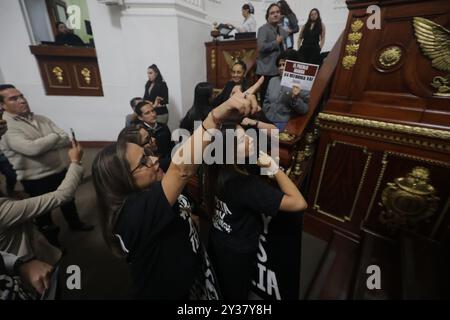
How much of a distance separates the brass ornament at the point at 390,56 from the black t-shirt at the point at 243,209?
1249 mm

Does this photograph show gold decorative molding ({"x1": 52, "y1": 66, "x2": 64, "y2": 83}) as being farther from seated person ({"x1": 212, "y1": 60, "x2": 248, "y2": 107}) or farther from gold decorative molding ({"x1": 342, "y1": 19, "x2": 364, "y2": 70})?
gold decorative molding ({"x1": 342, "y1": 19, "x2": 364, "y2": 70})

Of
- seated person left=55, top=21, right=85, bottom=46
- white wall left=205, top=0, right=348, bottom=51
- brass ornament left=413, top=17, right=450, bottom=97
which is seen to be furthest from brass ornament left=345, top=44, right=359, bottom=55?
seated person left=55, top=21, right=85, bottom=46

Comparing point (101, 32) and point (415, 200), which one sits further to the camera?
point (101, 32)

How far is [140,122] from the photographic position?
2.45m

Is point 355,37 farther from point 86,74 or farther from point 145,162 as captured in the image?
point 86,74

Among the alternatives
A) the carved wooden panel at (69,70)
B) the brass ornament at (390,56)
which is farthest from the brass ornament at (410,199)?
the carved wooden panel at (69,70)

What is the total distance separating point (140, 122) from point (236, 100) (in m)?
1.99

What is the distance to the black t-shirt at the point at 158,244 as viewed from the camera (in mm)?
783

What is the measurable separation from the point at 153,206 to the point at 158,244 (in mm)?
254

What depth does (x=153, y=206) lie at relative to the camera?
77 centimetres

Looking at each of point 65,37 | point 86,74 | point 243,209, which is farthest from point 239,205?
point 65,37

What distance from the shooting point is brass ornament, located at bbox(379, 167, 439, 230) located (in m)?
1.47
